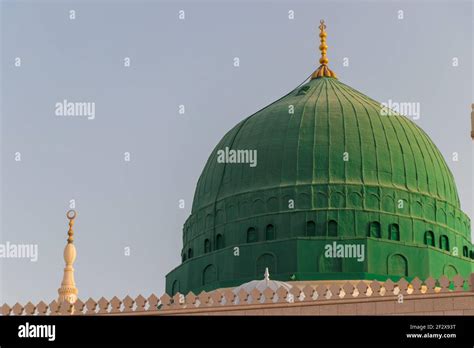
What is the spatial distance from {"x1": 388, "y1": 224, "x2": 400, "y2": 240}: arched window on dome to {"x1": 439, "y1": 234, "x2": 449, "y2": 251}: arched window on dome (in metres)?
1.52

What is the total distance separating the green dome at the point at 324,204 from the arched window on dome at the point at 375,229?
29 mm

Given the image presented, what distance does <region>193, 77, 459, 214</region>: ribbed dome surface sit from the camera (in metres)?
30.7

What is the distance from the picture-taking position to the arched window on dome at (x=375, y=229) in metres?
29.7

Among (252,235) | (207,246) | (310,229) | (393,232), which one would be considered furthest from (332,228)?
(207,246)

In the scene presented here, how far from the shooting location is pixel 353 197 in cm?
3019

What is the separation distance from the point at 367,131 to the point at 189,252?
5.88 m

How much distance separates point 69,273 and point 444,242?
32.7ft

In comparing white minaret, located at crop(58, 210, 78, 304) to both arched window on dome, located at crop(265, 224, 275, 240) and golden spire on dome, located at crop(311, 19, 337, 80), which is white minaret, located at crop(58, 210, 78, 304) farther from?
golden spire on dome, located at crop(311, 19, 337, 80)

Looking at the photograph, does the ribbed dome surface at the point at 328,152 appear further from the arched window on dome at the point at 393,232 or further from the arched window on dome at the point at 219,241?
the arched window on dome at the point at 393,232

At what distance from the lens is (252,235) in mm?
30453

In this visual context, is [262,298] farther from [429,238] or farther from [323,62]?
[323,62]

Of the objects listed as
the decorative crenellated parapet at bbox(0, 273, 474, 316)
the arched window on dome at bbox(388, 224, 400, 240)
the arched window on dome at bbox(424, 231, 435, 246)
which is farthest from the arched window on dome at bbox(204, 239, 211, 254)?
the decorative crenellated parapet at bbox(0, 273, 474, 316)

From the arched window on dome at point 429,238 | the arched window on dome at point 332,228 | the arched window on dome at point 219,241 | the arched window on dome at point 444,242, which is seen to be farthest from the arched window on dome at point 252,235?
the arched window on dome at point 444,242
